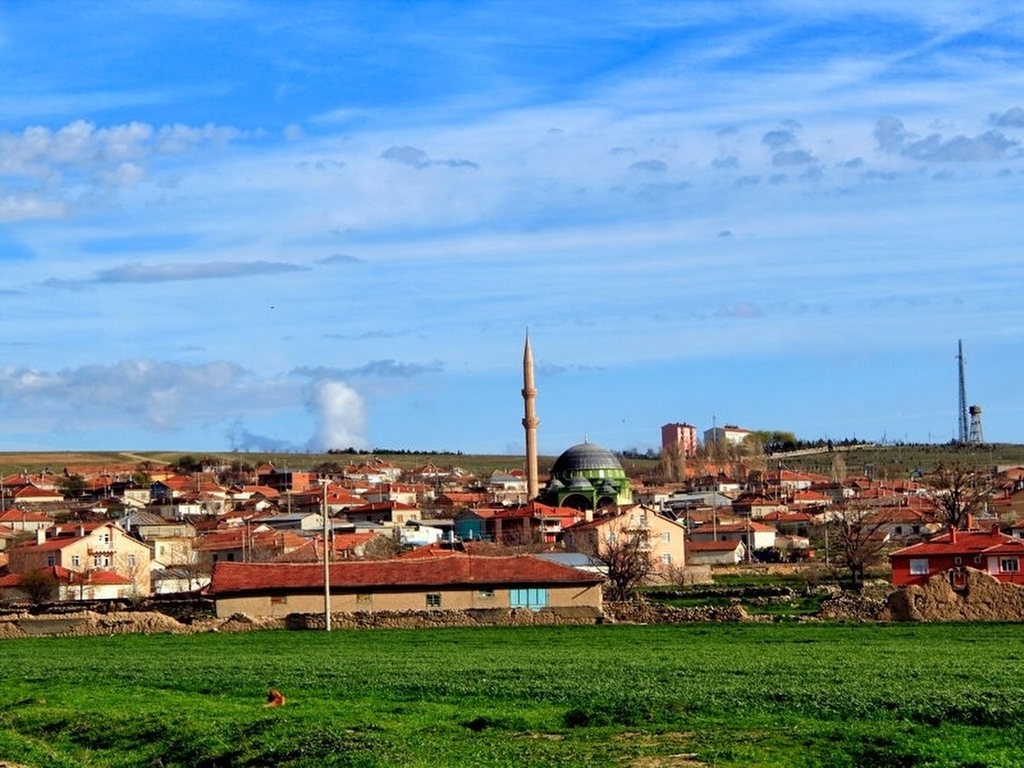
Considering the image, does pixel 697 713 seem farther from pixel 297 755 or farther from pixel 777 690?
pixel 297 755

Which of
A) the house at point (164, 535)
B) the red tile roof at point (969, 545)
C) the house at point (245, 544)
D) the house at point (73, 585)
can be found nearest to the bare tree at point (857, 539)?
the red tile roof at point (969, 545)

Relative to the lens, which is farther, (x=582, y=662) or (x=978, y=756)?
(x=582, y=662)

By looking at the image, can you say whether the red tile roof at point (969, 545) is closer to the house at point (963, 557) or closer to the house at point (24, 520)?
the house at point (963, 557)

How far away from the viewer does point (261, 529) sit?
106312 millimetres

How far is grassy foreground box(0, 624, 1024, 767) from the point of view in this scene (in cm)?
2125

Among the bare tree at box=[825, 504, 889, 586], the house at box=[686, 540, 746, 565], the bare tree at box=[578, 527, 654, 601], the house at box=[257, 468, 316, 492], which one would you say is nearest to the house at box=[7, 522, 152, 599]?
the bare tree at box=[578, 527, 654, 601]

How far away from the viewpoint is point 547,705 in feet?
87.2

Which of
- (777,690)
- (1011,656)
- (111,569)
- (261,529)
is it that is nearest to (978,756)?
(777,690)

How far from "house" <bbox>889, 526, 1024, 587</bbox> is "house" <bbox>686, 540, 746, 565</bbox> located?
35577 mm

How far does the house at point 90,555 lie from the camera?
300 feet

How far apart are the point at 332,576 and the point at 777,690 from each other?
36259mm

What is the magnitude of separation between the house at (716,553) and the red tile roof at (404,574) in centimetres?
4047

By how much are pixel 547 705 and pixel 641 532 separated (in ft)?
211

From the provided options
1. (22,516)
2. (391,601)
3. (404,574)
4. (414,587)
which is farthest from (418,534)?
(414,587)
